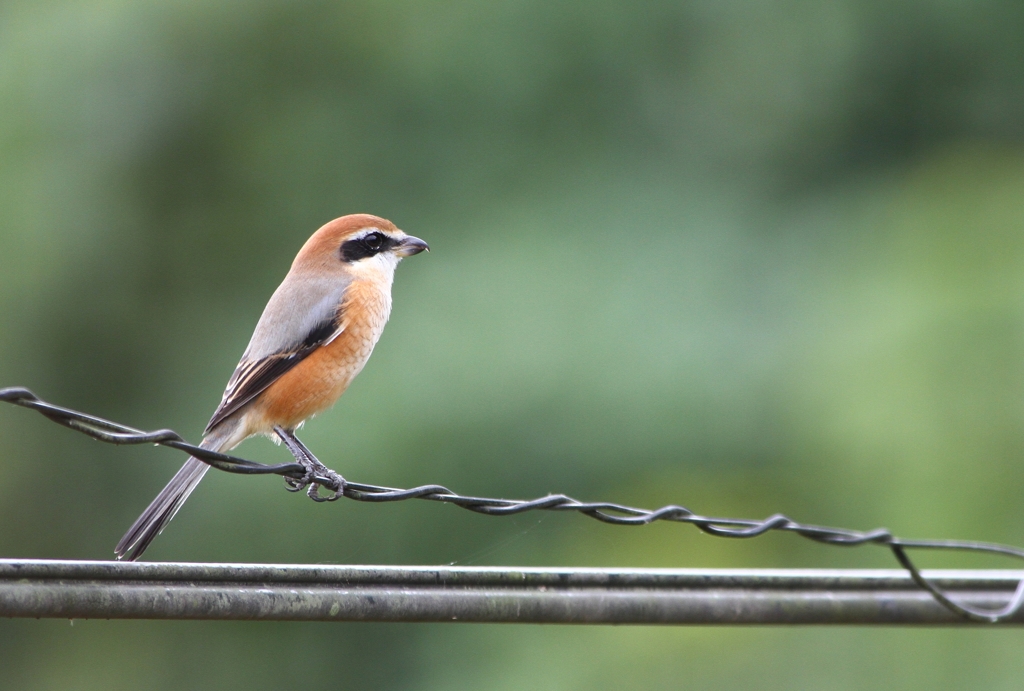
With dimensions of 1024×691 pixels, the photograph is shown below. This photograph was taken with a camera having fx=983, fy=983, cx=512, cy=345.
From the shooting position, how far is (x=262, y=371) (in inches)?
116

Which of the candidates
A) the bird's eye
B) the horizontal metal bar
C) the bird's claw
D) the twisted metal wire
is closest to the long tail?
the bird's claw

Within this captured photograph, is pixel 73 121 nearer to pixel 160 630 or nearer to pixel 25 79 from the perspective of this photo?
pixel 25 79

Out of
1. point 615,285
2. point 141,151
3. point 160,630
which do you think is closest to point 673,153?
point 615,285

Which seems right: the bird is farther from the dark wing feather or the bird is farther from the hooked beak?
the hooked beak

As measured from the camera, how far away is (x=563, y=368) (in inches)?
229

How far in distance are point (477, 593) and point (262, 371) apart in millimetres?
1361

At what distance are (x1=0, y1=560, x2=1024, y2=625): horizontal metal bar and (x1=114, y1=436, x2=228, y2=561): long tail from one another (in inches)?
28.6

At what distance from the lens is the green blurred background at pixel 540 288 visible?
5.16m

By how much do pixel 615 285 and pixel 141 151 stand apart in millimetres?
3112

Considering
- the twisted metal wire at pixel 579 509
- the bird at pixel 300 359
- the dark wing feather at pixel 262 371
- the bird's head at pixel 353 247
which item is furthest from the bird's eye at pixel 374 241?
the twisted metal wire at pixel 579 509

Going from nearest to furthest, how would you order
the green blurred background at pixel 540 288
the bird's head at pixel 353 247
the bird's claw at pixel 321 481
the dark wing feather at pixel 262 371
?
the bird's claw at pixel 321 481, the dark wing feather at pixel 262 371, the bird's head at pixel 353 247, the green blurred background at pixel 540 288

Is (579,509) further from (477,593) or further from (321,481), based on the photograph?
(321,481)

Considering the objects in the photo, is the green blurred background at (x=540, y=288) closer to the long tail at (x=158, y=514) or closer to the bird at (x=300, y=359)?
the bird at (x=300, y=359)

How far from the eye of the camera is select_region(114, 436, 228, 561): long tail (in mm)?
2324
